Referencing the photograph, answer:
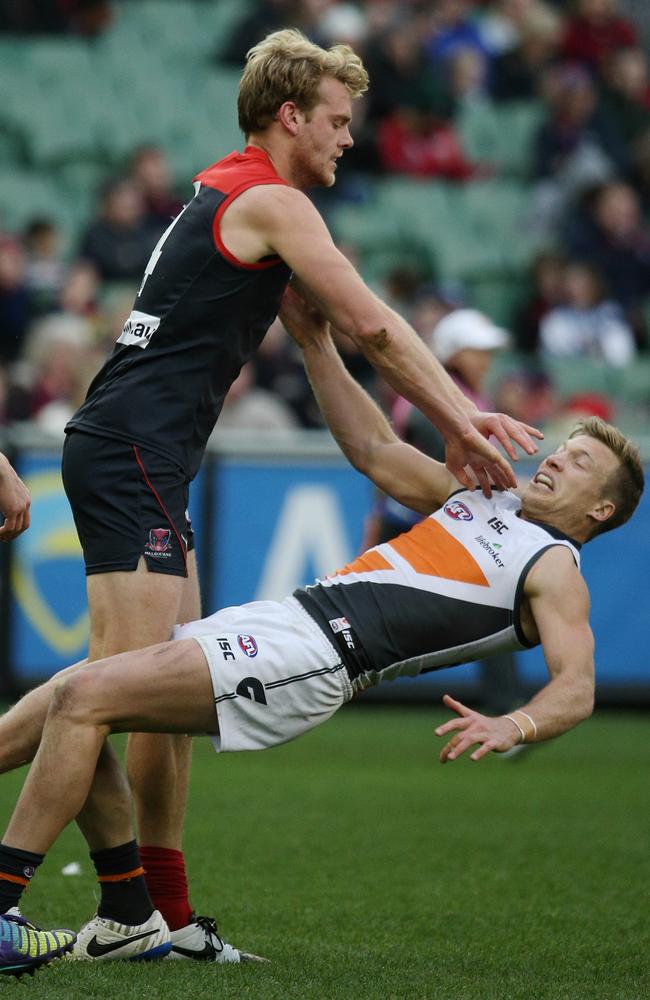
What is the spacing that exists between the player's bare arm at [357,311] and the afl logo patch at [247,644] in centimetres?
76

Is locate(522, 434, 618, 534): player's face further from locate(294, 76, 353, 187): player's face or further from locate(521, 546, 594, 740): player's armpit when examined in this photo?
locate(294, 76, 353, 187): player's face

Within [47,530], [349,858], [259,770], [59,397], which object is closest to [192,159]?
[59,397]

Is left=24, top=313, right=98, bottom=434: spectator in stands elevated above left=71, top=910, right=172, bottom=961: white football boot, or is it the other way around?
left=24, top=313, right=98, bottom=434: spectator in stands

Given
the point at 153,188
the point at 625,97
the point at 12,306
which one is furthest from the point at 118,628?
the point at 625,97

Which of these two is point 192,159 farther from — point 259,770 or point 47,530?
→ point 259,770

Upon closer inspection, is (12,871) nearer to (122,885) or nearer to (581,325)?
(122,885)

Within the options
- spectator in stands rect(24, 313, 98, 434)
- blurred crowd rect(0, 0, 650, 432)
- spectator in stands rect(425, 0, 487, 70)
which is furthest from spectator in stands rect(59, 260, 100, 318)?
spectator in stands rect(425, 0, 487, 70)

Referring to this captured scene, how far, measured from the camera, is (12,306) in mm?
11539

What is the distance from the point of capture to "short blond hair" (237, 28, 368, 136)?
4254 millimetres

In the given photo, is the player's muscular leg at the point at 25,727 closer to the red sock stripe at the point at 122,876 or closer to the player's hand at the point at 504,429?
the red sock stripe at the point at 122,876

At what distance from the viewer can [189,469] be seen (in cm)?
422

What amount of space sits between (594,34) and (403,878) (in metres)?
12.5

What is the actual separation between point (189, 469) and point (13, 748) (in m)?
0.86

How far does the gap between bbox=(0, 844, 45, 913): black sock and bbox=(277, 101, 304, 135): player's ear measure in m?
2.01
